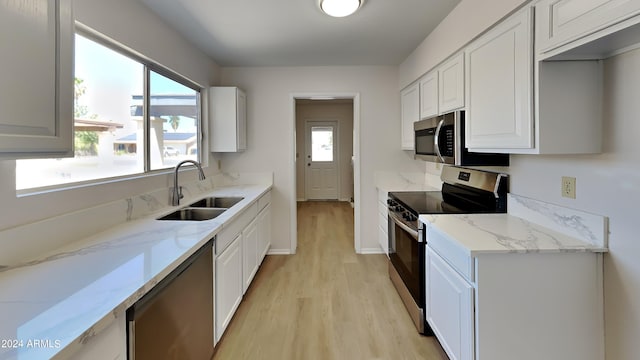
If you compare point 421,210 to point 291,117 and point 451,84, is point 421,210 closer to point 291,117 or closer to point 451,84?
point 451,84

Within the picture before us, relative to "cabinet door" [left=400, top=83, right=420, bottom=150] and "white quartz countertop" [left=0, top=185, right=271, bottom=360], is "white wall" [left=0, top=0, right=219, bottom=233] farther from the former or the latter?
"cabinet door" [left=400, top=83, right=420, bottom=150]

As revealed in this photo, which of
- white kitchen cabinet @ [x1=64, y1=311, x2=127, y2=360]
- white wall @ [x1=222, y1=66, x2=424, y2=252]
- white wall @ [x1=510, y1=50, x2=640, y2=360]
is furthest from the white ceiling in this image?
white kitchen cabinet @ [x1=64, y1=311, x2=127, y2=360]

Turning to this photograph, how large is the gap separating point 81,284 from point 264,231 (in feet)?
8.31

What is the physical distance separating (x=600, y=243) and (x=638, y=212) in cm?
22

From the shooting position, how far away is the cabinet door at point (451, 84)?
2291mm

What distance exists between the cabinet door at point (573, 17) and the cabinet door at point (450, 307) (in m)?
1.15

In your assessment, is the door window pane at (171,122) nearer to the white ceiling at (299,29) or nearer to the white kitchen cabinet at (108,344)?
the white ceiling at (299,29)

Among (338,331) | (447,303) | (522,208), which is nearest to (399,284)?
(338,331)

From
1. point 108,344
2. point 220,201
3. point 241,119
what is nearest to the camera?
point 108,344

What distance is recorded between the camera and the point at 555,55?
4.53 ft

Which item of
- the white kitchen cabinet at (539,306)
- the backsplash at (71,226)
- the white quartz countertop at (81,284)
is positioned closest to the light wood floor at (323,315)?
the white kitchen cabinet at (539,306)

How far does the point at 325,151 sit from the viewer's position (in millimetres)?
8398

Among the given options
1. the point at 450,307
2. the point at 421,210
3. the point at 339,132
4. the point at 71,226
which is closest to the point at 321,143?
the point at 339,132

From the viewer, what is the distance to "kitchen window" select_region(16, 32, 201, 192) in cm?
164
